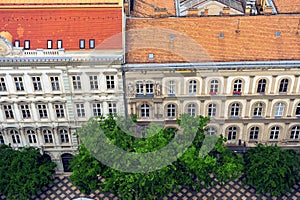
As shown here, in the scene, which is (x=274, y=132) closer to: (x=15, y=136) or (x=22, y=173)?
(x=22, y=173)

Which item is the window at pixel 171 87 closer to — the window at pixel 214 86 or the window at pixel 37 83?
the window at pixel 214 86

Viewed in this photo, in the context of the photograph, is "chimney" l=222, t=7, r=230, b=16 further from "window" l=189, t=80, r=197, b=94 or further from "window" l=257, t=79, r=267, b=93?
"window" l=189, t=80, r=197, b=94

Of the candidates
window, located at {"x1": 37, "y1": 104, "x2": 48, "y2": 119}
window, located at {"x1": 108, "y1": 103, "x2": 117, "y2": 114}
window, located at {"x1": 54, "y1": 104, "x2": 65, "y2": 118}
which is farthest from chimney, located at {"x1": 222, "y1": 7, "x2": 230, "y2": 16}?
window, located at {"x1": 37, "y1": 104, "x2": 48, "y2": 119}

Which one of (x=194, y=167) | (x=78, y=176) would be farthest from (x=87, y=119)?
(x=194, y=167)

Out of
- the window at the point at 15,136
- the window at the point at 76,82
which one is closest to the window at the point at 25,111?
the window at the point at 15,136

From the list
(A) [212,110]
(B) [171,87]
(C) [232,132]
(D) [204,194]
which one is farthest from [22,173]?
(C) [232,132]

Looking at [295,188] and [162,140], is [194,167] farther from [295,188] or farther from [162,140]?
[295,188]
